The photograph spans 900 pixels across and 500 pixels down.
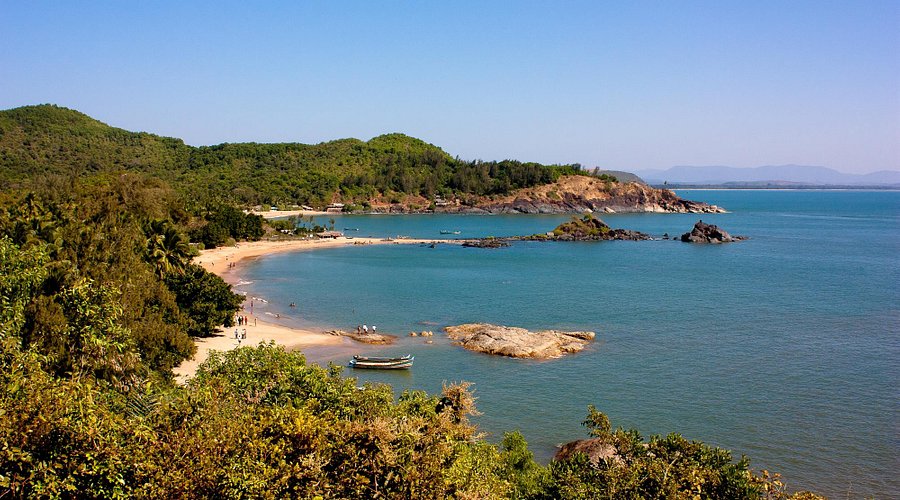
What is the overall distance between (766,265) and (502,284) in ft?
130

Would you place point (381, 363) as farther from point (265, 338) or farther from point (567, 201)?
point (567, 201)

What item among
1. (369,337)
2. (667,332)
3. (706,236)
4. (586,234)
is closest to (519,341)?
(369,337)

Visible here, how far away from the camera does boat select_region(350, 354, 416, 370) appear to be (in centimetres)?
3816

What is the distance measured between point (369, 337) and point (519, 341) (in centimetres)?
1053

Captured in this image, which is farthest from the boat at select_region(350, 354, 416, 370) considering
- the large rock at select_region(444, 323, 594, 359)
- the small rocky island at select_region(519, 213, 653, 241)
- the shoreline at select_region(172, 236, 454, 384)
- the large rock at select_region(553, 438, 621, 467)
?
the small rocky island at select_region(519, 213, 653, 241)

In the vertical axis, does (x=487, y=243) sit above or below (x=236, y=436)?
below

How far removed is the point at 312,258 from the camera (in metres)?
91.6

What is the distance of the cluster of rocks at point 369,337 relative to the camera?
146ft

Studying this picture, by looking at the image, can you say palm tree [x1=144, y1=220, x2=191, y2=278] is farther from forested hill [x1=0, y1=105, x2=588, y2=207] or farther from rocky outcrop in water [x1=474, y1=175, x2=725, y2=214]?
rocky outcrop in water [x1=474, y1=175, x2=725, y2=214]

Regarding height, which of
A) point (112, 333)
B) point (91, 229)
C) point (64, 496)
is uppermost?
point (91, 229)

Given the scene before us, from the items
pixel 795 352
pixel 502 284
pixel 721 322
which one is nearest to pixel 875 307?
pixel 721 322

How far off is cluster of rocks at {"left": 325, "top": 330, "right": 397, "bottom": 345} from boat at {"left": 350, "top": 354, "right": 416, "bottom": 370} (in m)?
5.40

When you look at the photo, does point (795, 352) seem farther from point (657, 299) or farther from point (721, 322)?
point (657, 299)

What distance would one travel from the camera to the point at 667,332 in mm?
48688
